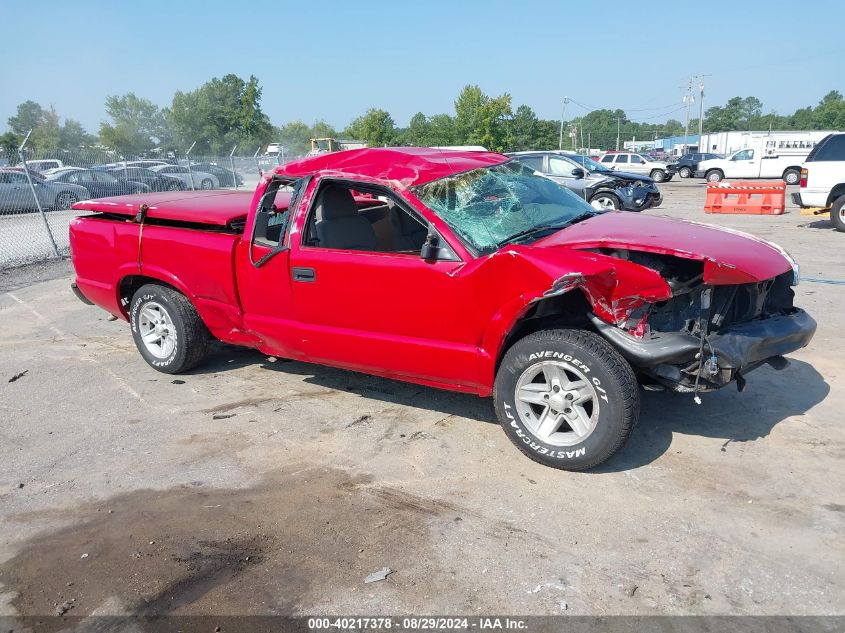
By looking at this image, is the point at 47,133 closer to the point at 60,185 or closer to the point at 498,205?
the point at 60,185

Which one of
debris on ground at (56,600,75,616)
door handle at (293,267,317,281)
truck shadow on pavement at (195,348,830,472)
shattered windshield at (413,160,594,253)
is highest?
shattered windshield at (413,160,594,253)

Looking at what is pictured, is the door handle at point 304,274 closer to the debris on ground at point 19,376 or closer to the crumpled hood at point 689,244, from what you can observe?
the crumpled hood at point 689,244

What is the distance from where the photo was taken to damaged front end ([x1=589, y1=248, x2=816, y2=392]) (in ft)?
11.8

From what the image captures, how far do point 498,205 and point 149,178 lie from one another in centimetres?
1702

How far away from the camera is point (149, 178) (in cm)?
1900

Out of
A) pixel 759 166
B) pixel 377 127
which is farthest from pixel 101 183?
pixel 377 127

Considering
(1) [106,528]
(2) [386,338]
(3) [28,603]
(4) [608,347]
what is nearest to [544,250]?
(4) [608,347]

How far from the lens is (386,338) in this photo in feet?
14.1

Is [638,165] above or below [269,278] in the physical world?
below

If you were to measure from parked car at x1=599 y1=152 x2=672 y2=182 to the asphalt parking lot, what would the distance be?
3108cm

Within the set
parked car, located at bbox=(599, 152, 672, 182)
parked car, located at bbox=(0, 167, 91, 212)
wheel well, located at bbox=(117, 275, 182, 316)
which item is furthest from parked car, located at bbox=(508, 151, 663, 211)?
parked car, located at bbox=(599, 152, 672, 182)

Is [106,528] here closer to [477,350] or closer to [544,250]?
[477,350]

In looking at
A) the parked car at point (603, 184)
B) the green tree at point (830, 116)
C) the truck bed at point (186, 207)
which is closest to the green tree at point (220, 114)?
the parked car at point (603, 184)

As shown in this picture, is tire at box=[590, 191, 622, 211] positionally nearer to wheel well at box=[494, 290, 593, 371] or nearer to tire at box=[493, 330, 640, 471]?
wheel well at box=[494, 290, 593, 371]
